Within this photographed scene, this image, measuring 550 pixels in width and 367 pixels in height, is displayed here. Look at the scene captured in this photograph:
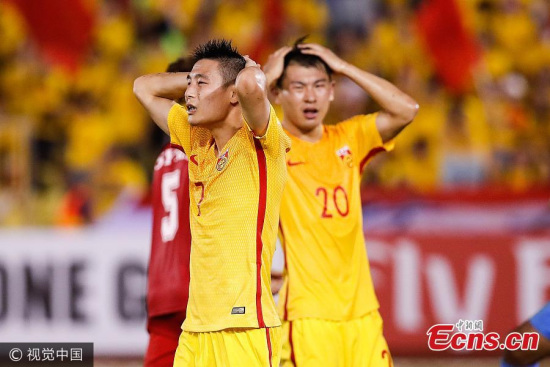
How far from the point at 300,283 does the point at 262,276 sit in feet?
3.11

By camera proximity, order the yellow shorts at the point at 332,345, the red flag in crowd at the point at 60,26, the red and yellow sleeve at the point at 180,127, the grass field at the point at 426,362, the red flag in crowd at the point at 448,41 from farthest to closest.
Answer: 1. the red flag in crowd at the point at 60,26
2. the red flag in crowd at the point at 448,41
3. the grass field at the point at 426,362
4. the yellow shorts at the point at 332,345
5. the red and yellow sleeve at the point at 180,127

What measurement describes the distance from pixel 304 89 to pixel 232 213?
1.42 meters

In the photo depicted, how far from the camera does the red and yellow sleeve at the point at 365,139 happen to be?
17.5 feet

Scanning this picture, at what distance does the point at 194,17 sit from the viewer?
11180 mm

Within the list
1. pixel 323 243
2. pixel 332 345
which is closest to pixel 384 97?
pixel 323 243

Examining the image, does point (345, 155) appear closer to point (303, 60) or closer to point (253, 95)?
point (303, 60)

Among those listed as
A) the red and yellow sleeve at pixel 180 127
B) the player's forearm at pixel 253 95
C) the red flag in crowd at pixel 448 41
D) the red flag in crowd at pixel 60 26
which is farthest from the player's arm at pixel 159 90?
the red flag in crowd at pixel 448 41

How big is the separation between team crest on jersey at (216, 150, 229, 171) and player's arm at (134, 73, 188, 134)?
2.04ft

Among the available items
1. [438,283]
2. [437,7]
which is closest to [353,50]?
[437,7]

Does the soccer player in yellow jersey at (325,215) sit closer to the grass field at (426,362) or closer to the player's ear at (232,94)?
the player's ear at (232,94)

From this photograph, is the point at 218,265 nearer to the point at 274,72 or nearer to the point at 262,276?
the point at 262,276

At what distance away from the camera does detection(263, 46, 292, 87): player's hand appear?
5301 millimetres

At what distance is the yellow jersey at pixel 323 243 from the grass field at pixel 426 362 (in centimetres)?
326

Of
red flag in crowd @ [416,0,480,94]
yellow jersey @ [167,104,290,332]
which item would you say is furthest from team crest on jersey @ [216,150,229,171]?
red flag in crowd @ [416,0,480,94]
